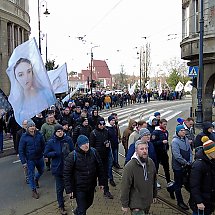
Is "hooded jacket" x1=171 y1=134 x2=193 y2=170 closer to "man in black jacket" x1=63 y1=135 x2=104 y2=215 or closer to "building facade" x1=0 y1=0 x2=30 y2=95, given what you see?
"man in black jacket" x1=63 y1=135 x2=104 y2=215

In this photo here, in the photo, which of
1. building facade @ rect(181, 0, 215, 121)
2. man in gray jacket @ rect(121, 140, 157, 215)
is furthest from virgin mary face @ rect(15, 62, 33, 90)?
building facade @ rect(181, 0, 215, 121)

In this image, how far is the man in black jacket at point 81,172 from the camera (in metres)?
4.83

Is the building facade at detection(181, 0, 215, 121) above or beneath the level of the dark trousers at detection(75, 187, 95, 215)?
above

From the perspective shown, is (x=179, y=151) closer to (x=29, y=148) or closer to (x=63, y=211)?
(x=63, y=211)

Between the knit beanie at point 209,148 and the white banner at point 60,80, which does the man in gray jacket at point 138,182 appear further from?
the white banner at point 60,80

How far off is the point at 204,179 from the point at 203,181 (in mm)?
35

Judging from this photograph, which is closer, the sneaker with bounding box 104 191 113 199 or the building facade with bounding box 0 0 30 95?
the sneaker with bounding box 104 191 113 199

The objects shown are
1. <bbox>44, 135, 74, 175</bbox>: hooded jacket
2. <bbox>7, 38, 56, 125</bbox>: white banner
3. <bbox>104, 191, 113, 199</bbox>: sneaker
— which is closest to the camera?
<bbox>44, 135, 74, 175</bbox>: hooded jacket

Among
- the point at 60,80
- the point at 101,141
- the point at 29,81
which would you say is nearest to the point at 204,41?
the point at 60,80

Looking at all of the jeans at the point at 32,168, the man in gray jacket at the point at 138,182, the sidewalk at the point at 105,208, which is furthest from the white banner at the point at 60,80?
the man in gray jacket at the point at 138,182

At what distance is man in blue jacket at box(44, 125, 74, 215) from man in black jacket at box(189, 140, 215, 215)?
102 inches

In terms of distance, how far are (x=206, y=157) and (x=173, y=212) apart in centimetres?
207

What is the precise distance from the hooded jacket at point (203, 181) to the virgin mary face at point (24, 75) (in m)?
6.53

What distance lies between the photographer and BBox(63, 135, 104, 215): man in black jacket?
4.83m
